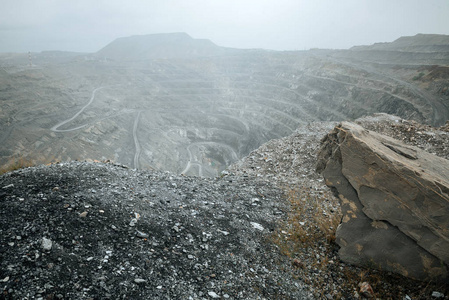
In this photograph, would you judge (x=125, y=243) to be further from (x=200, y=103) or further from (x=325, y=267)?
(x=200, y=103)

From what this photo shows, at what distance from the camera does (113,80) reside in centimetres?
5806

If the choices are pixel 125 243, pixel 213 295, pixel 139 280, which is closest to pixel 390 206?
pixel 213 295

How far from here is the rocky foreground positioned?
319 cm

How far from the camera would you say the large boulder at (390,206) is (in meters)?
3.58

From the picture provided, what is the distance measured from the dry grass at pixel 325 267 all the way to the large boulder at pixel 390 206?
0.61ft

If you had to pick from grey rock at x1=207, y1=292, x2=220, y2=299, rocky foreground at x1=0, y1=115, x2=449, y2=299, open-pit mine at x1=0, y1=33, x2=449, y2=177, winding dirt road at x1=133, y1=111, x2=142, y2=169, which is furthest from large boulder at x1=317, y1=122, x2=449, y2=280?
winding dirt road at x1=133, y1=111, x2=142, y2=169

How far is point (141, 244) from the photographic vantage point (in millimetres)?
4039

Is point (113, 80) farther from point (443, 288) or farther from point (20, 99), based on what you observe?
point (443, 288)

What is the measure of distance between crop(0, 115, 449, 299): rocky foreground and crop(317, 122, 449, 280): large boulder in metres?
0.39

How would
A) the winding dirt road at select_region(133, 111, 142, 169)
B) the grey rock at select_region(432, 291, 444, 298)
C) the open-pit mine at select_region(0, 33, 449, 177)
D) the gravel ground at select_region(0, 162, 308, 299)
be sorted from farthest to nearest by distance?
the winding dirt road at select_region(133, 111, 142, 169) → the open-pit mine at select_region(0, 33, 449, 177) → the grey rock at select_region(432, 291, 444, 298) → the gravel ground at select_region(0, 162, 308, 299)

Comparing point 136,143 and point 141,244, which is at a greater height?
point 141,244

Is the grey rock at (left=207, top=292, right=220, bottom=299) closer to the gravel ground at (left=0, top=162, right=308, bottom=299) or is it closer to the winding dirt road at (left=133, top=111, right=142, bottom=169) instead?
the gravel ground at (left=0, top=162, right=308, bottom=299)

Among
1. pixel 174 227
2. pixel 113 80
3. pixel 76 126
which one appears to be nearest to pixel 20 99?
pixel 76 126

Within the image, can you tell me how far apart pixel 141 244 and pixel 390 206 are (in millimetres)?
4519
